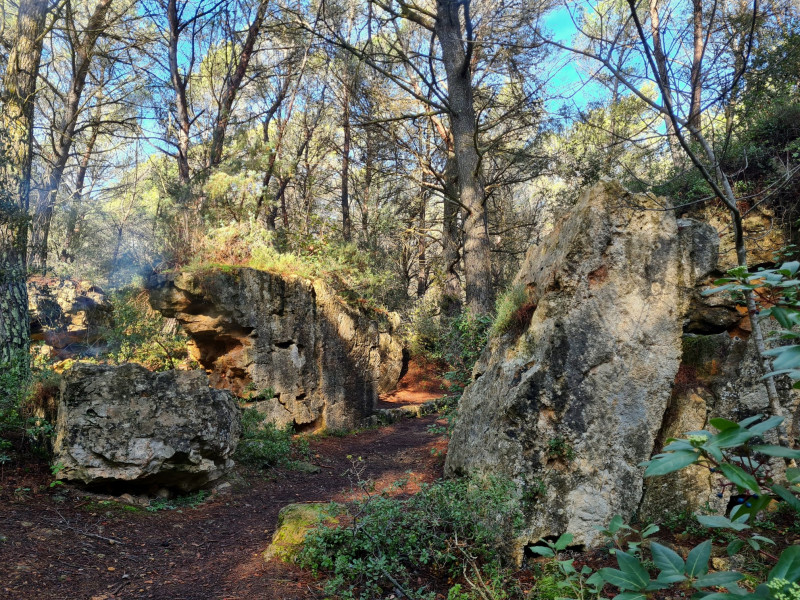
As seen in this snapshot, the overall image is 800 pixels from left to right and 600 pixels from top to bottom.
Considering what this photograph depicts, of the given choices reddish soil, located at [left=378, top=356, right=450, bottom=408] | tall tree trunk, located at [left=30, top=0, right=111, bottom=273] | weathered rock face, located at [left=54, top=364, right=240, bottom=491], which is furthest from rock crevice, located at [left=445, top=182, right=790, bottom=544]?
reddish soil, located at [left=378, top=356, right=450, bottom=408]

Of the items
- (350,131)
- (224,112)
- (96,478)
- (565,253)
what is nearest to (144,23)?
(224,112)

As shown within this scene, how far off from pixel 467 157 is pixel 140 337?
6426 mm

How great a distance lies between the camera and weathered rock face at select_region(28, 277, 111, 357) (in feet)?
37.0

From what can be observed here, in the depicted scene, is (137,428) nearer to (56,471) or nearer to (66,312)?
(56,471)

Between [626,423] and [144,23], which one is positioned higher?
[144,23]

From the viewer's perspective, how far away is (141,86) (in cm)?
1415

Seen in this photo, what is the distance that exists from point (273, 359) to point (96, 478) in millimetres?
4256

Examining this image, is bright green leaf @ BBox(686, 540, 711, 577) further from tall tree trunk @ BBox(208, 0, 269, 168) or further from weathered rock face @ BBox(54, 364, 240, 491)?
tall tree trunk @ BBox(208, 0, 269, 168)

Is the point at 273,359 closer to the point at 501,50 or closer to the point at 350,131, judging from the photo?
the point at 501,50

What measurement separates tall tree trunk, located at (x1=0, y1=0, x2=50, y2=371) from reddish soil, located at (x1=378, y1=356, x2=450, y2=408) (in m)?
8.19

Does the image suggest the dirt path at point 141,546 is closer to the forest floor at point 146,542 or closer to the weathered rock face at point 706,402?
the forest floor at point 146,542

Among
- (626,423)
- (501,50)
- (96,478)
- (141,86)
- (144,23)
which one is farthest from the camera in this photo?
(141,86)

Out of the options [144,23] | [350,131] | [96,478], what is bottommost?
[96,478]

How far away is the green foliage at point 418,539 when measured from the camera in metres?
3.81
